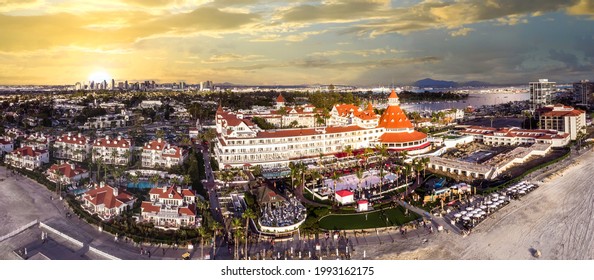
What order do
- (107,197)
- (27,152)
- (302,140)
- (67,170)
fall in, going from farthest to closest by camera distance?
(302,140), (27,152), (67,170), (107,197)

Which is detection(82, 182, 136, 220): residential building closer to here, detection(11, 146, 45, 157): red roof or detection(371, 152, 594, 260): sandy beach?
detection(11, 146, 45, 157): red roof

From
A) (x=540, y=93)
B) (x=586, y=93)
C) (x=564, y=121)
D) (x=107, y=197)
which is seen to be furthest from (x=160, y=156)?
(x=586, y=93)

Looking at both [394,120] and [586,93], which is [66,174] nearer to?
[394,120]

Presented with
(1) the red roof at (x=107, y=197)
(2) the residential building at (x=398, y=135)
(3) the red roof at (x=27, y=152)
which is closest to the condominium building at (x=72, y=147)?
(3) the red roof at (x=27, y=152)

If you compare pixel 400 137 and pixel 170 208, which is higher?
pixel 400 137

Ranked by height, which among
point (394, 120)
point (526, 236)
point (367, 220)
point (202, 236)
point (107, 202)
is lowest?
point (526, 236)
